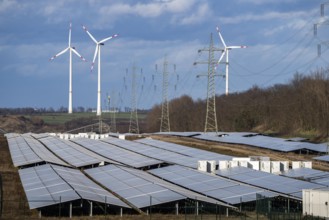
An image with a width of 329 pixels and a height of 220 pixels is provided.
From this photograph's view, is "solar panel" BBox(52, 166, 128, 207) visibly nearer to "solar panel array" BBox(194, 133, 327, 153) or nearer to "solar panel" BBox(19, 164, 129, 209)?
"solar panel" BBox(19, 164, 129, 209)

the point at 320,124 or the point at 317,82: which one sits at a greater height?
the point at 317,82

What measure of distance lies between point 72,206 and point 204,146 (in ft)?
163

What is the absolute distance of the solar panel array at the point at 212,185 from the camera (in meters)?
36.2

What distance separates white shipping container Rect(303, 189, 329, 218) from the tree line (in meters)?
63.7

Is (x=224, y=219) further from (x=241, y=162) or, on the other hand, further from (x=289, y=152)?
(x=289, y=152)

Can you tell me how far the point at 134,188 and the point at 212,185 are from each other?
4.83 metres

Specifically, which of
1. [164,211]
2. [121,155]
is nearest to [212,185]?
[164,211]

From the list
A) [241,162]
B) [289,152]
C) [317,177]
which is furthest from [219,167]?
[289,152]

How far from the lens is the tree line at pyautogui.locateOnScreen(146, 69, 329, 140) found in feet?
348

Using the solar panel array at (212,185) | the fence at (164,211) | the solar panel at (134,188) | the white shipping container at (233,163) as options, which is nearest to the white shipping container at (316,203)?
the fence at (164,211)

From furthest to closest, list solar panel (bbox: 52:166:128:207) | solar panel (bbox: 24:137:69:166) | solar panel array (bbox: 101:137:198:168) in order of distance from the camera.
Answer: solar panel array (bbox: 101:137:198:168), solar panel (bbox: 24:137:69:166), solar panel (bbox: 52:166:128:207)

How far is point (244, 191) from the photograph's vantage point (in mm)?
37281

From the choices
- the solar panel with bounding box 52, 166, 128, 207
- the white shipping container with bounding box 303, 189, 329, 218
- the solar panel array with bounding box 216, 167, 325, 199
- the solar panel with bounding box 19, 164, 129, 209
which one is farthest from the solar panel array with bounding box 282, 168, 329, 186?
the solar panel with bounding box 19, 164, 129, 209

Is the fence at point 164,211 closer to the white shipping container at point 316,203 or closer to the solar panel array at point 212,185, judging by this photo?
the white shipping container at point 316,203
